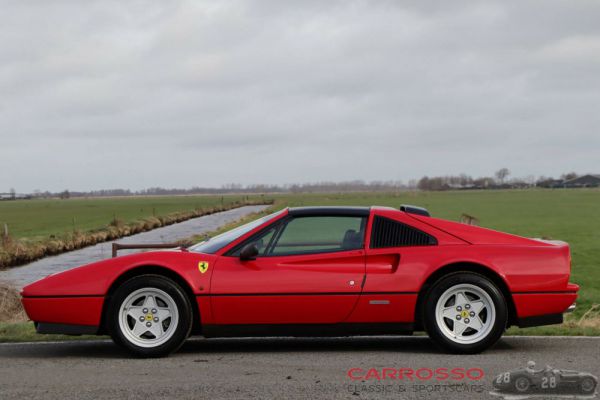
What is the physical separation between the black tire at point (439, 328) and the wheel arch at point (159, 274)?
202 cm

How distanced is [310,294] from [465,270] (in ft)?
4.69

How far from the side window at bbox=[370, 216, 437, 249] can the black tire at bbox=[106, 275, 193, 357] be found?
5.84 feet

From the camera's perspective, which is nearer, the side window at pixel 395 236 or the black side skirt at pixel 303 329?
the black side skirt at pixel 303 329

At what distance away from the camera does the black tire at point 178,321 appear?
612 cm

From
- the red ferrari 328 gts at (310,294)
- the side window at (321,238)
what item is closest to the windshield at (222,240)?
the red ferrari 328 gts at (310,294)

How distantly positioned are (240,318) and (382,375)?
146cm

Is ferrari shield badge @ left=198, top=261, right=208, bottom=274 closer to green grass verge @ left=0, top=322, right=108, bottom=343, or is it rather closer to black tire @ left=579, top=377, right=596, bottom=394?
green grass verge @ left=0, top=322, right=108, bottom=343

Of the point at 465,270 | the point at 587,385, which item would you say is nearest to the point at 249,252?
the point at 465,270

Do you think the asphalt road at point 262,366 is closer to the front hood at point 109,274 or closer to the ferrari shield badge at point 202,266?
the front hood at point 109,274

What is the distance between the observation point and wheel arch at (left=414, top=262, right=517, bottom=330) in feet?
20.5

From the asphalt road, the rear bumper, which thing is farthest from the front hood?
the rear bumper

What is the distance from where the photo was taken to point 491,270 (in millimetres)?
6277

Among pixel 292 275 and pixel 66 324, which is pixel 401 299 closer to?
pixel 292 275

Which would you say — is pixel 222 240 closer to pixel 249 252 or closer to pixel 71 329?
pixel 249 252
